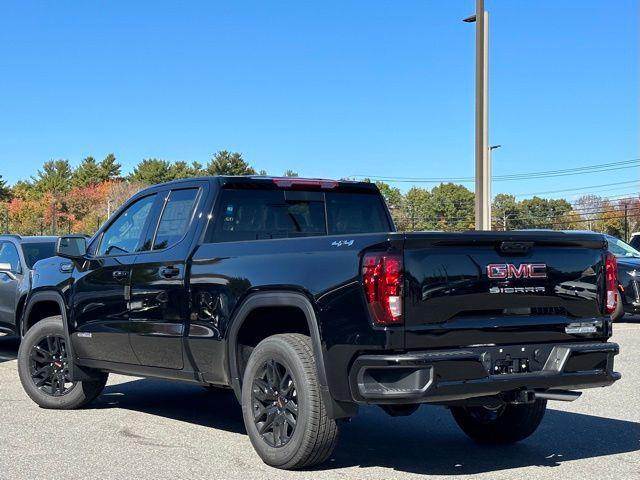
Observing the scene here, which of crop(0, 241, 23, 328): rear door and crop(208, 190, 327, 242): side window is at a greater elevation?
crop(208, 190, 327, 242): side window

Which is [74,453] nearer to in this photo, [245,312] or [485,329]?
[245,312]

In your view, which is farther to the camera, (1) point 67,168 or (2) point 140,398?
(1) point 67,168

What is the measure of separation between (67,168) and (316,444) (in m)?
125

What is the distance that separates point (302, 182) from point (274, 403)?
2.08 m

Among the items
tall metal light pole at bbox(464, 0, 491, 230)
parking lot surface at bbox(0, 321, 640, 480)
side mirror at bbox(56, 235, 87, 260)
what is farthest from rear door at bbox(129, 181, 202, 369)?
tall metal light pole at bbox(464, 0, 491, 230)

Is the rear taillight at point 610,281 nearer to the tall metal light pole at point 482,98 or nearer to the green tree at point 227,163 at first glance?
the tall metal light pole at point 482,98

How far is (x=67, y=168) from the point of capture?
4921 inches

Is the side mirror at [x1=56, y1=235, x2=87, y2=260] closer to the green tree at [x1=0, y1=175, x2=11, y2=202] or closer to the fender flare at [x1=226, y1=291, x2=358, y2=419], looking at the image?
the fender flare at [x1=226, y1=291, x2=358, y2=419]

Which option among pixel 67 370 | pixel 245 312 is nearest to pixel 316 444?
pixel 245 312

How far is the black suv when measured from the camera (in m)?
12.0

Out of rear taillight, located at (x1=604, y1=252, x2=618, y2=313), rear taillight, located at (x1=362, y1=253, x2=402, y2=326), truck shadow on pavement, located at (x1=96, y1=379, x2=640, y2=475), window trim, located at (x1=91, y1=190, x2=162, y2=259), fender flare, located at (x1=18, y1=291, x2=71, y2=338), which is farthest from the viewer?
fender flare, located at (x1=18, y1=291, x2=71, y2=338)

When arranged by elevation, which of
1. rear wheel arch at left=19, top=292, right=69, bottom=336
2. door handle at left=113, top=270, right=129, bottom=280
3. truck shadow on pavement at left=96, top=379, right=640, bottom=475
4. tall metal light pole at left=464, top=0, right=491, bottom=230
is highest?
tall metal light pole at left=464, top=0, right=491, bottom=230

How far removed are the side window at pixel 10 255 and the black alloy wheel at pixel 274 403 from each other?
24.8 ft

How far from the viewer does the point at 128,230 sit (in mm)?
7641
